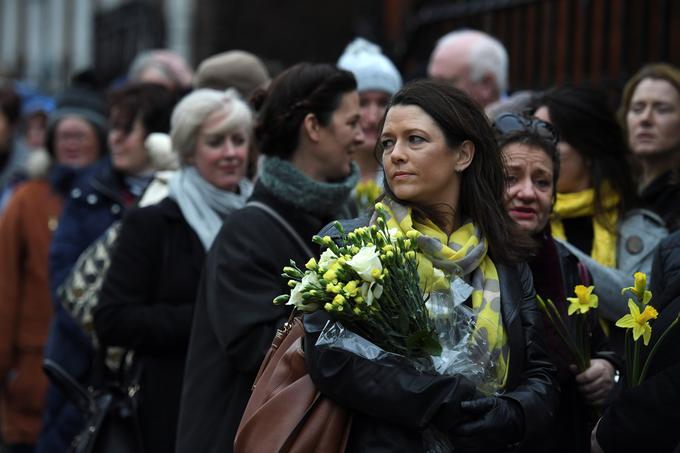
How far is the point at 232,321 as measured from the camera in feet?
14.4

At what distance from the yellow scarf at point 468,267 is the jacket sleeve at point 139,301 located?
160 centimetres

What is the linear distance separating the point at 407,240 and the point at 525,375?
59 cm

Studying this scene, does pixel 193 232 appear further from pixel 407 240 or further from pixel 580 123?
pixel 407 240

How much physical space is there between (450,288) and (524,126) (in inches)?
40.8

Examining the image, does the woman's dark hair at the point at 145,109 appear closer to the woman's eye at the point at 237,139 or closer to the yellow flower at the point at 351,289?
the woman's eye at the point at 237,139

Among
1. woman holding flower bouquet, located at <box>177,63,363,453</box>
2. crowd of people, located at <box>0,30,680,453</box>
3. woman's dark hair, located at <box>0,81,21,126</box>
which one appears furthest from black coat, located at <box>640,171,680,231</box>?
woman's dark hair, located at <box>0,81,21,126</box>

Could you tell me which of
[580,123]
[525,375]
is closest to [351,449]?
[525,375]

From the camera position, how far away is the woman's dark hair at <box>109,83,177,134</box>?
6.61 metres

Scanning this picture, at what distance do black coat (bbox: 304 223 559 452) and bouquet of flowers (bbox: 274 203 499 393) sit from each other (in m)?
0.05

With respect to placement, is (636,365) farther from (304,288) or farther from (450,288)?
(304,288)

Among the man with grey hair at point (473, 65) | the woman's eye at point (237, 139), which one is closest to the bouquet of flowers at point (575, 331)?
the woman's eye at point (237, 139)

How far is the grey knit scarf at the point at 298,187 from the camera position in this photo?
15.2 feet

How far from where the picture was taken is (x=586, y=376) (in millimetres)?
4152

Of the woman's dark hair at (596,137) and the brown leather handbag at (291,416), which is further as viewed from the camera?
the woman's dark hair at (596,137)
